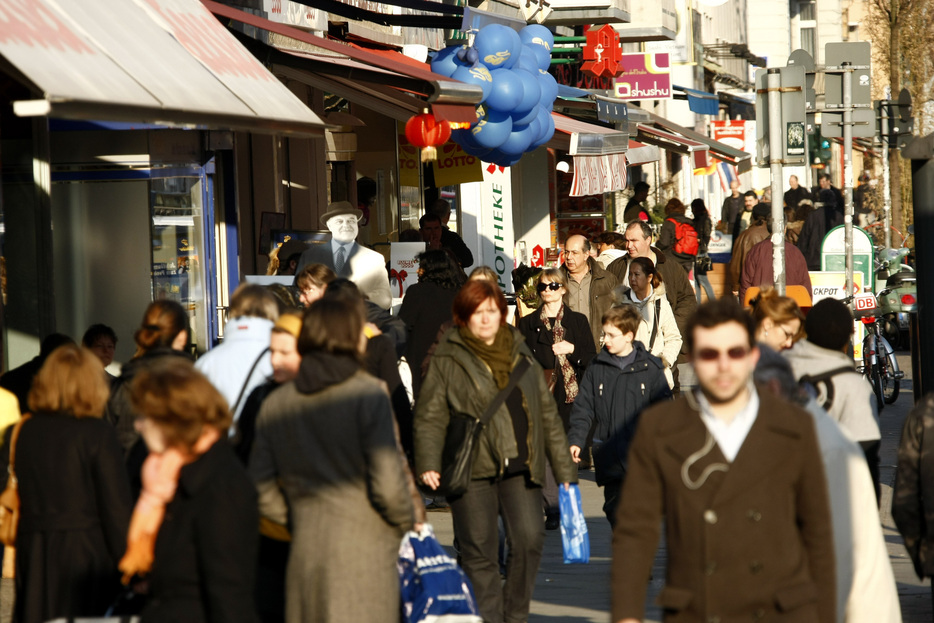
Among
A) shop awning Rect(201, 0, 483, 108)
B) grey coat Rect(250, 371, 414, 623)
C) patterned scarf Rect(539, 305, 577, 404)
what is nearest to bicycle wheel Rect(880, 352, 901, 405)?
patterned scarf Rect(539, 305, 577, 404)

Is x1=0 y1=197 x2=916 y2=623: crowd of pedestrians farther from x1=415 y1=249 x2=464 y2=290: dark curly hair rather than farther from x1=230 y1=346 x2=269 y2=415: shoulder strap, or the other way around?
x1=415 y1=249 x2=464 y2=290: dark curly hair

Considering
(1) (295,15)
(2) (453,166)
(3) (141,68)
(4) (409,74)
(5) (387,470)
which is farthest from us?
(2) (453,166)

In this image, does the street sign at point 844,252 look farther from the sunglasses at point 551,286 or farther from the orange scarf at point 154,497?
the orange scarf at point 154,497

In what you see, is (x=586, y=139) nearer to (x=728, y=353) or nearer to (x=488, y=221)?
(x=488, y=221)

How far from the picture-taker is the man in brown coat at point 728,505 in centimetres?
424

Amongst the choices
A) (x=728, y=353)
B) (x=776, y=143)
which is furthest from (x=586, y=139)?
(x=728, y=353)

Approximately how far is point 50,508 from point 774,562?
2.72m

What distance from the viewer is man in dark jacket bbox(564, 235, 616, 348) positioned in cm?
1265

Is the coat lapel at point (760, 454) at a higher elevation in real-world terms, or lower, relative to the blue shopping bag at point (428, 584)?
higher

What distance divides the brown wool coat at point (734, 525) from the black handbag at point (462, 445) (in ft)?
8.71

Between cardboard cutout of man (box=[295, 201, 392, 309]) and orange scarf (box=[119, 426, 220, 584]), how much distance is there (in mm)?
5738

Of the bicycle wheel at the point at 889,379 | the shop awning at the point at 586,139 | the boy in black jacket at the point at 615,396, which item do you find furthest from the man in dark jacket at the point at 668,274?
the boy in black jacket at the point at 615,396

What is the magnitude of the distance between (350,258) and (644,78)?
52.5 ft

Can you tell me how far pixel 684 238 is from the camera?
18672mm
